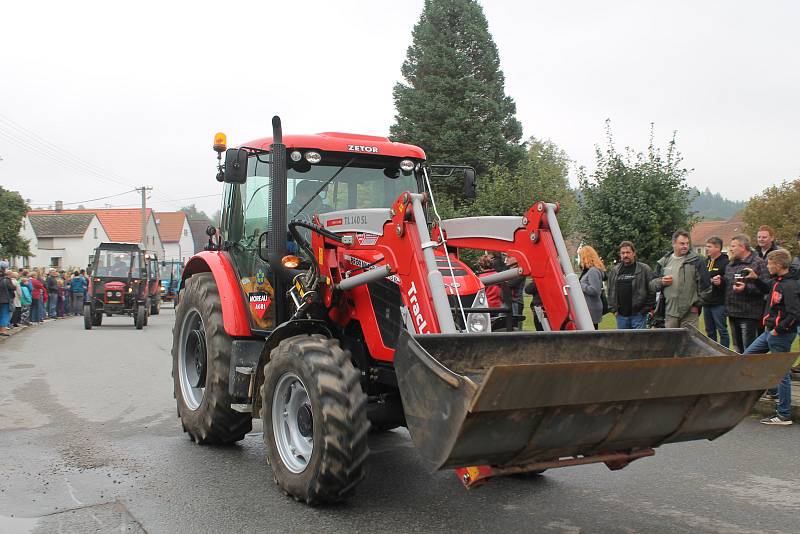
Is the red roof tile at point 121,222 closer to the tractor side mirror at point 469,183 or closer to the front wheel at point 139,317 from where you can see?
the front wheel at point 139,317

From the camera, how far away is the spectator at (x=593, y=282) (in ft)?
33.2

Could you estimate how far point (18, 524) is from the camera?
4.69 metres

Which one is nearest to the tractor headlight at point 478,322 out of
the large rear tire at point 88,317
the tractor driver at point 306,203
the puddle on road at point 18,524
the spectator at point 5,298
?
the tractor driver at point 306,203

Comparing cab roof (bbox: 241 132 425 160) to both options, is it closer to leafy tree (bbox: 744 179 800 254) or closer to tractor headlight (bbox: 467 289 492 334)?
tractor headlight (bbox: 467 289 492 334)

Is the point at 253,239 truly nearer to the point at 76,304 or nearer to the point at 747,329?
the point at 747,329

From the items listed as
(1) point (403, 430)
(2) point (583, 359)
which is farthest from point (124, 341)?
(2) point (583, 359)

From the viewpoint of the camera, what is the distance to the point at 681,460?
6.30 meters

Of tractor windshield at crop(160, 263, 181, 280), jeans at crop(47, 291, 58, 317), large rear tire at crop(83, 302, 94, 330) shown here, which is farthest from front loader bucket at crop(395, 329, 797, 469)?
tractor windshield at crop(160, 263, 181, 280)

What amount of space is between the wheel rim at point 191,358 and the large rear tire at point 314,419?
6.02 ft

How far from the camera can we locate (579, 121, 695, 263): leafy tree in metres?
15.6

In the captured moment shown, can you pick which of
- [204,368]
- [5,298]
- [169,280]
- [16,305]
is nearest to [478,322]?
[204,368]

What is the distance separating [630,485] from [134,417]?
16.9 ft

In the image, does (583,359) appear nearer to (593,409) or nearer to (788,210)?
(593,409)

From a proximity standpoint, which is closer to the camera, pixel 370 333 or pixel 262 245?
pixel 370 333
